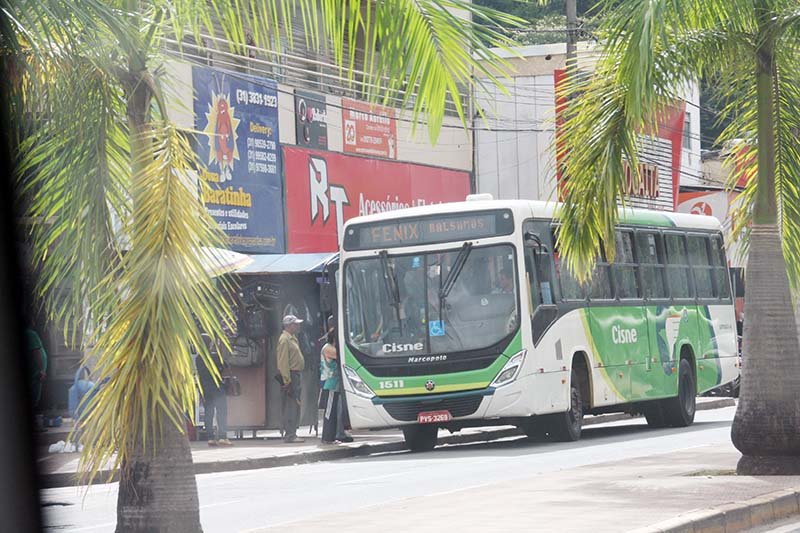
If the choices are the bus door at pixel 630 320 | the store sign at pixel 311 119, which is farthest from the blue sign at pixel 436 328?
the store sign at pixel 311 119

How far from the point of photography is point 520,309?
19.2 meters

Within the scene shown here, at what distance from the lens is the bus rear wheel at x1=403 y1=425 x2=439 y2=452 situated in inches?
811

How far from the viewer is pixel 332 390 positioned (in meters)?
20.8

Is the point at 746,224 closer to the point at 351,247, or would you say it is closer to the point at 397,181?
the point at 351,247

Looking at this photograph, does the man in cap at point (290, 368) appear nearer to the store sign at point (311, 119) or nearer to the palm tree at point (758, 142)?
the palm tree at point (758, 142)

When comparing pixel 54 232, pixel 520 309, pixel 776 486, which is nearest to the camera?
pixel 54 232

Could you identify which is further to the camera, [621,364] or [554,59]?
[554,59]

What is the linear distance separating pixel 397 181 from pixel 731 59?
64.4ft

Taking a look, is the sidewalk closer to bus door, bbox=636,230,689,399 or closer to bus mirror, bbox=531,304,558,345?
bus mirror, bbox=531,304,558,345

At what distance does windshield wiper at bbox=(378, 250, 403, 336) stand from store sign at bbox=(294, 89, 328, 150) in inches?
371

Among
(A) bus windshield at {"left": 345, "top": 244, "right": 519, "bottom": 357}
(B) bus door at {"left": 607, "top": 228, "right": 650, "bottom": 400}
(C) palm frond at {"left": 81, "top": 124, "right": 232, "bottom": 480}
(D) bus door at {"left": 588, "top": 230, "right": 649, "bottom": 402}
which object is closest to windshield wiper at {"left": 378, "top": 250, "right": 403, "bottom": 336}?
(A) bus windshield at {"left": 345, "top": 244, "right": 519, "bottom": 357}

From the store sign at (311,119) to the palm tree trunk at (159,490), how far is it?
2176cm

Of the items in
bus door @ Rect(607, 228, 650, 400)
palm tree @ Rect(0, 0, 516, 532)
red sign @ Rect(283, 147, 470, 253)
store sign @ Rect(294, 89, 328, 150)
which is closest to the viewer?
palm tree @ Rect(0, 0, 516, 532)

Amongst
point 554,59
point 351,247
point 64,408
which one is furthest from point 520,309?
point 554,59
